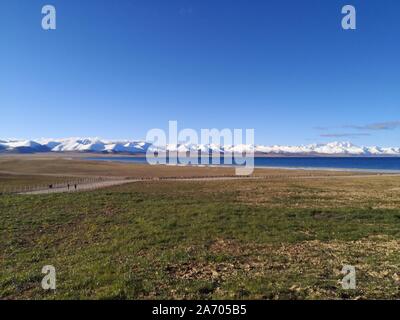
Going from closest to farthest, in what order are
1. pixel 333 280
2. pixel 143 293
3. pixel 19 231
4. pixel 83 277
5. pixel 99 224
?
pixel 143 293
pixel 333 280
pixel 83 277
pixel 19 231
pixel 99 224

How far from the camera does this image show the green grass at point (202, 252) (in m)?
10.8

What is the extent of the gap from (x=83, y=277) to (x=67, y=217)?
15936 mm

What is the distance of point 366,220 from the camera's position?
23.8 m

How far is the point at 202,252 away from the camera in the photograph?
15695mm

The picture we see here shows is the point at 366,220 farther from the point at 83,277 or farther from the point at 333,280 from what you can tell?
the point at 83,277

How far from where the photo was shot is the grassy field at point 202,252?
10766 mm

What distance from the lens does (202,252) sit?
15695 millimetres

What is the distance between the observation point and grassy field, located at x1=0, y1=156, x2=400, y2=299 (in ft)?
35.3

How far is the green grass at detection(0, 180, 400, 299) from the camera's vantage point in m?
10.8

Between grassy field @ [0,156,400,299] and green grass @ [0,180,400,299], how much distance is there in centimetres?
4

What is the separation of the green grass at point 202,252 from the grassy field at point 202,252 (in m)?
0.04
